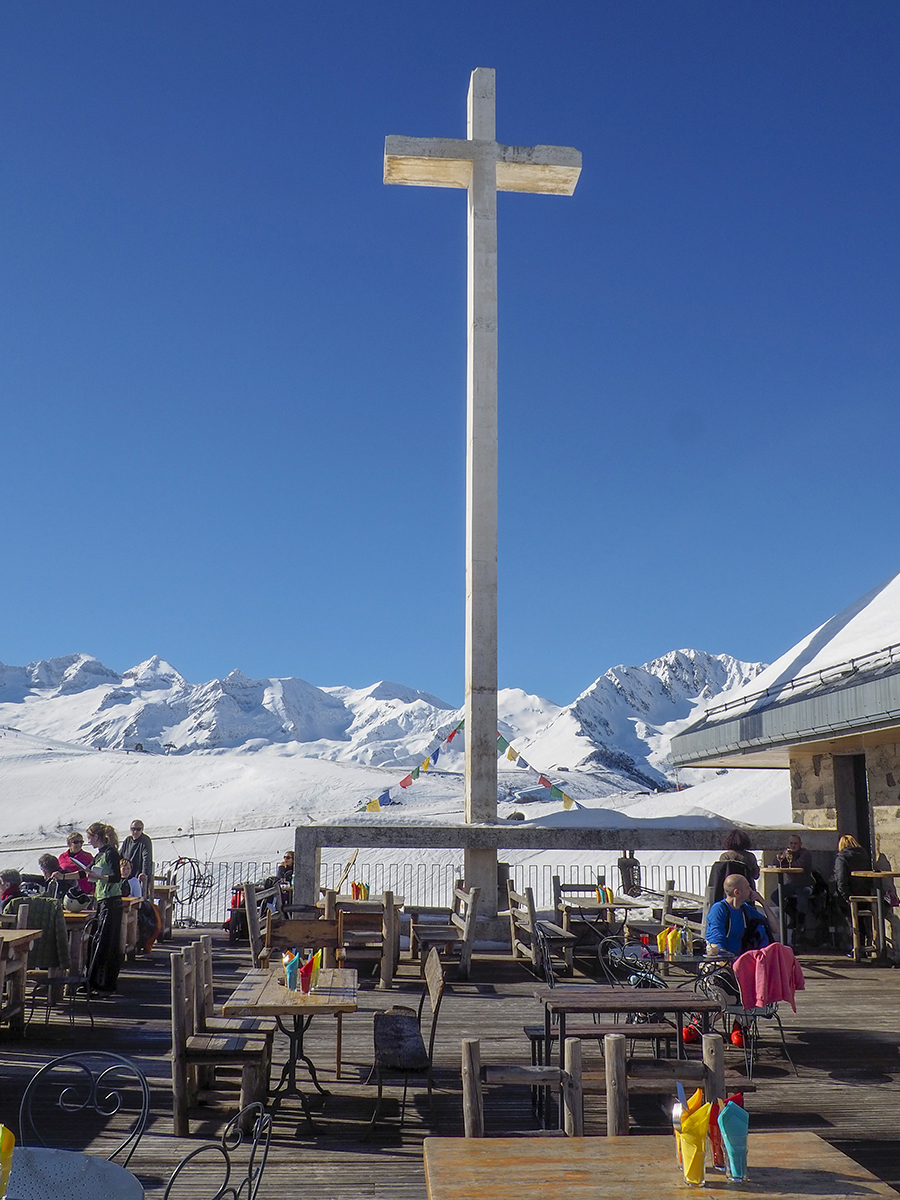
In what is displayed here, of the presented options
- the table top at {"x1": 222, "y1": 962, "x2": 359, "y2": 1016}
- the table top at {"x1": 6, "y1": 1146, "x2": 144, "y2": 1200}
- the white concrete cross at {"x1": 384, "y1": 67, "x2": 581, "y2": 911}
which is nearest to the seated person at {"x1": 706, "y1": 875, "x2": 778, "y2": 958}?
the table top at {"x1": 222, "y1": 962, "x2": 359, "y2": 1016}

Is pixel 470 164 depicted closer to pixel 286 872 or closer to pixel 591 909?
pixel 591 909

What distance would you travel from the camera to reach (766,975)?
291 inches

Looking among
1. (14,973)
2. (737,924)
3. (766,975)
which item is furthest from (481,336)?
(766,975)

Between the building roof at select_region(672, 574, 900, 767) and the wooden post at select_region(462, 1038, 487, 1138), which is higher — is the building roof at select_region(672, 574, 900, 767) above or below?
above

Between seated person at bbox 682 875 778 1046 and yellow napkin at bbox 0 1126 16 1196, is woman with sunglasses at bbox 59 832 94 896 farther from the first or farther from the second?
yellow napkin at bbox 0 1126 16 1196

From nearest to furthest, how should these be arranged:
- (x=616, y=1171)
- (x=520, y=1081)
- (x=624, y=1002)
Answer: (x=616, y=1171) → (x=520, y=1081) → (x=624, y=1002)

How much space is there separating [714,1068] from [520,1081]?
1.18 metres

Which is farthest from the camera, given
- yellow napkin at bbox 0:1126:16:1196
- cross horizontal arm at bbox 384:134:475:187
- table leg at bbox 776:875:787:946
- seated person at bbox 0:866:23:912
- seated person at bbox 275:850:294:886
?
seated person at bbox 275:850:294:886

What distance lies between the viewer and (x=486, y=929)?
49.2 ft

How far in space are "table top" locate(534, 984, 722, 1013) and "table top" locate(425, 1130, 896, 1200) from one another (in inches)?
102

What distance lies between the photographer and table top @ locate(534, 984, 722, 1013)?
20.9 feet

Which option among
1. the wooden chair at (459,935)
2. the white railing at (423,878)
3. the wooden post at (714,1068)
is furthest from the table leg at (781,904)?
the white railing at (423,878)

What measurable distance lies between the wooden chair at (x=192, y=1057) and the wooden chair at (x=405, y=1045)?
0.72m

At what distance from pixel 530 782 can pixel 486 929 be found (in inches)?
2954
